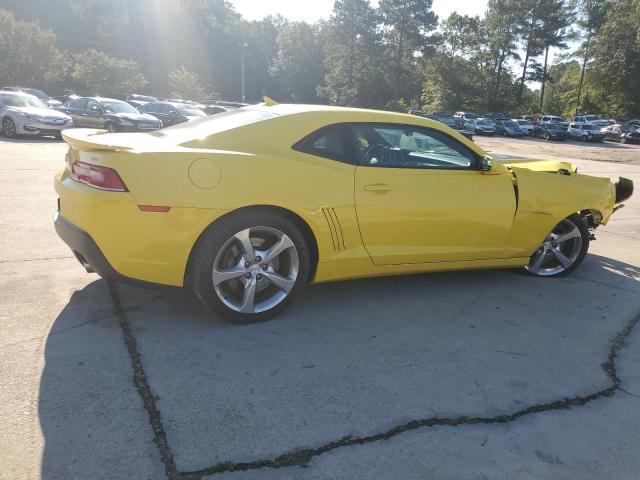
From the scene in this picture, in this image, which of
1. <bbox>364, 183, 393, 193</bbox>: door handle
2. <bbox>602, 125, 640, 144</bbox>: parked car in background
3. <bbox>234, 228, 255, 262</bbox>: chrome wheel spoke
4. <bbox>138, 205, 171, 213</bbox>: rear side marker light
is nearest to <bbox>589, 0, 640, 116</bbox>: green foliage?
<bbox>602, 125, 640, 144</bbox>: parked car in background

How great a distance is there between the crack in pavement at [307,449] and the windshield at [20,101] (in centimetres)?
1583

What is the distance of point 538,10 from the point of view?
60.9 meters

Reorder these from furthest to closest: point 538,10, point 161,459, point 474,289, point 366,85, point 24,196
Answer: point 366,85 → point 538,10 → point 24,196 → point 474,289 → point 161,459

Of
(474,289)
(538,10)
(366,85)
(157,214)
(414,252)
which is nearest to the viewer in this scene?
(157,214)

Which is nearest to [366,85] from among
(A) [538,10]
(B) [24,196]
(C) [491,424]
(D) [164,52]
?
(A) [538,10]

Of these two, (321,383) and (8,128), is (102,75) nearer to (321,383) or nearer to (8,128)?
(8,128)

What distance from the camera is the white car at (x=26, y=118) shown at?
15586 millimetres

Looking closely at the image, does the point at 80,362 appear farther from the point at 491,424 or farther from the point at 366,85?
the point at 366,85

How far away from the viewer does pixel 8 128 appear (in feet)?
52.0

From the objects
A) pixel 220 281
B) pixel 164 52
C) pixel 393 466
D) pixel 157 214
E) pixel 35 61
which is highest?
pixel 164 52

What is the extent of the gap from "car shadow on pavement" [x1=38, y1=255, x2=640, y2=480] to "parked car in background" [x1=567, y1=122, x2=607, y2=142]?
130 ft

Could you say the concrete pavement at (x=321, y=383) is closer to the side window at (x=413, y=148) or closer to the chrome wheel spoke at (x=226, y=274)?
the chrome wheel spoke at (x=226, y=274)

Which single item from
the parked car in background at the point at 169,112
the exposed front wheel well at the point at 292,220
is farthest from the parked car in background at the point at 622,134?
the exposed front wheel well at the point at 292,220

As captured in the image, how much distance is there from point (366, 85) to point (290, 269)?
67225mm
